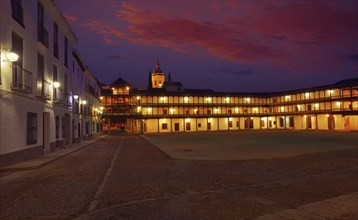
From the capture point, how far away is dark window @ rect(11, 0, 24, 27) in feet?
50.4

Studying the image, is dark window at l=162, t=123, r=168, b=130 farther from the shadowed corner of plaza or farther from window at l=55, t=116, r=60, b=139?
window at l=55, t=116, r=60, b=139

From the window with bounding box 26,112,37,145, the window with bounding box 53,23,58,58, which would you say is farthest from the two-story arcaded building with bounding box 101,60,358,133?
the window with bounding box 26,112,37,145

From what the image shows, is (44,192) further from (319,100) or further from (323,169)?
(319,100)

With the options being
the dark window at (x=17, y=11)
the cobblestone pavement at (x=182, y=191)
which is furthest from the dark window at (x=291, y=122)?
the dark window at (x=17, y=11)

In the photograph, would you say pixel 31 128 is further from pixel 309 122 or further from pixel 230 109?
pixel 309 122

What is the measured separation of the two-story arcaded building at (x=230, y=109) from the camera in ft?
206

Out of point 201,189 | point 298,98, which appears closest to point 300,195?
point 201,189

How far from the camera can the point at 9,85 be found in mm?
14438

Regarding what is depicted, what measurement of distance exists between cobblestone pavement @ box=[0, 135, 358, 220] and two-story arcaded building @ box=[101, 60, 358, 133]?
51.1 metres

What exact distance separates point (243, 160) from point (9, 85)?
12319 millimetres

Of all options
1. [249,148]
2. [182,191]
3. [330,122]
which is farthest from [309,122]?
[182,191]

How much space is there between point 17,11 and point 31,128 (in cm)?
655

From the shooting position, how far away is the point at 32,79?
57.7 feet

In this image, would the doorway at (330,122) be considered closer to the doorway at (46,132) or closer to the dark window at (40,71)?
the doorway at (46,132)
